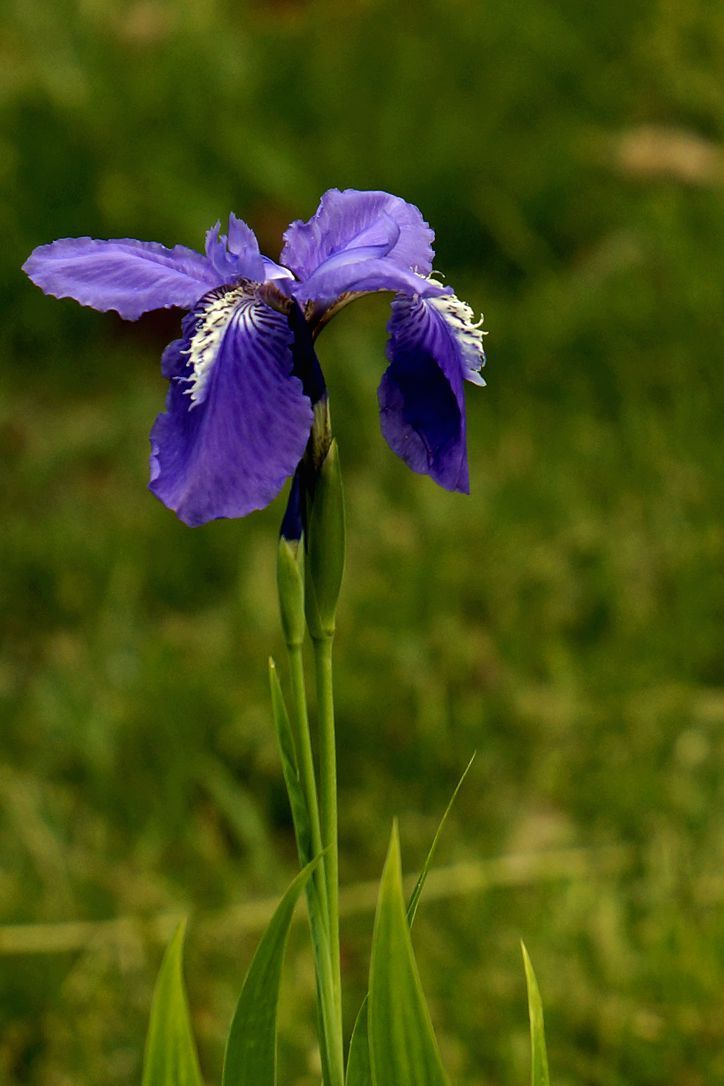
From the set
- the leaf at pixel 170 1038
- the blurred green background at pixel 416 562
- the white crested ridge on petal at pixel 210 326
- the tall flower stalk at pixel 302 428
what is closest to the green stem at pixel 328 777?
the tall flower stalk at pixel 302 428

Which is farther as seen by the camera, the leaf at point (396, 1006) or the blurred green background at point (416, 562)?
the blurred green background at point (416, 562)

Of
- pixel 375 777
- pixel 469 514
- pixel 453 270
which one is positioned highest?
pixel 453 270

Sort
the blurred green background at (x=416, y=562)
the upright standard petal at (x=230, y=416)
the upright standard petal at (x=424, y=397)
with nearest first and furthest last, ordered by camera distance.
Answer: the upright standard petal at (x=230, y=416)
the upright standard petal at (x=424, y=397)
the blurred green background at (x=416, y=562)

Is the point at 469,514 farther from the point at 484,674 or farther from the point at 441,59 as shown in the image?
the point at 441,59

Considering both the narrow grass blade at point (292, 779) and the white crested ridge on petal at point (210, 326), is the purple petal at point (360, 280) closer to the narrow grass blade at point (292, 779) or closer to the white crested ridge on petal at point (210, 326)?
the white crested ridge on petal at point (210, 326)

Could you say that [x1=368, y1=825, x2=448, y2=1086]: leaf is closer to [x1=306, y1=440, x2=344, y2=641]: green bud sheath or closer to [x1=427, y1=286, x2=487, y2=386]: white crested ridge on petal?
[x1=306, y1=440, x2=344, y2=641]: green bud sheath

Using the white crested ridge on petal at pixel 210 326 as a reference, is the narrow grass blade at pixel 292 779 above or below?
below

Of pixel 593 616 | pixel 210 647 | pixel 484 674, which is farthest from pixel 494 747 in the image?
pixel 210 647
